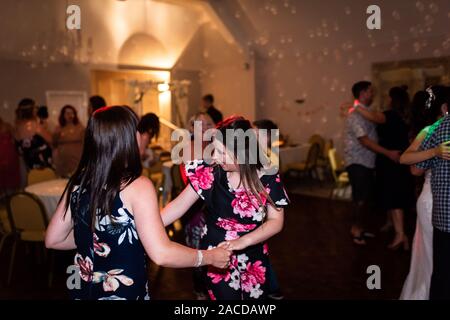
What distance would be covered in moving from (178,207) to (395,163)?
2976 mm

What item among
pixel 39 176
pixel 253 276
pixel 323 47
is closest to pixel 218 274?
pixel 253 276

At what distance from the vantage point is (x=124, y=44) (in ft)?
27.9

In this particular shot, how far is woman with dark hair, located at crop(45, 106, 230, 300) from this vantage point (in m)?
1.39

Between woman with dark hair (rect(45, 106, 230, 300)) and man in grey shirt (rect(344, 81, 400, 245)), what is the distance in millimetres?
3120

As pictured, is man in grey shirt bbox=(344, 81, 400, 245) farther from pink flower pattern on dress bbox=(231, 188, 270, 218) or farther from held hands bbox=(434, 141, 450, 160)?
pink flower pattern on dress bbox=(231, 188, 270, 218)

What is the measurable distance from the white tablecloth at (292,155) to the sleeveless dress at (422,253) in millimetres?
4604

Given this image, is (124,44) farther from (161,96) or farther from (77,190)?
(77,190)

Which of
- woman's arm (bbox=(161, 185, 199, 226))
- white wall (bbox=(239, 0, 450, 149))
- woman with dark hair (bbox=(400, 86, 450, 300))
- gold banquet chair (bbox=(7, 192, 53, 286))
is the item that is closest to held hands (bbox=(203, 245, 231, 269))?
woman's arm (bbox=(161, 185, 199, 226))

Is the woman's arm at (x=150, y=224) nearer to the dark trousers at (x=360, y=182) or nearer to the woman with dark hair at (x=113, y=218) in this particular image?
the woman with dark hair at (x=113, y=218)

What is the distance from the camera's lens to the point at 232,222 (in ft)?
6.38

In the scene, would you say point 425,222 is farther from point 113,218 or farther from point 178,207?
point 113,218

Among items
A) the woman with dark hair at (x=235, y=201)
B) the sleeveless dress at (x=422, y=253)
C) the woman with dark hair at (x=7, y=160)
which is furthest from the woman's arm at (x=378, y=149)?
the woman with dark hair at (x=7, y=160)
